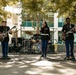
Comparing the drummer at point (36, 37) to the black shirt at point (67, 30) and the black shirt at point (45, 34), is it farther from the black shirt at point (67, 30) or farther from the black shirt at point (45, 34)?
the black shirt at point (67, 30)

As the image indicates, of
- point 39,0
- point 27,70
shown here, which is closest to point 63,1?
point 39,0

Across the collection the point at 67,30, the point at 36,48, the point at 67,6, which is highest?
the point at 67,6

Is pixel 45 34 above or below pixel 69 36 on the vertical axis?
above

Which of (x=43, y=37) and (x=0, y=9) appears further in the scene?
(x=0, y=9)

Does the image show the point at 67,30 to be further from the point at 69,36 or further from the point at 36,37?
the point at 36,37

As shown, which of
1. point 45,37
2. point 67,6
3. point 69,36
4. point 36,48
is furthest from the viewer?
point 36,48

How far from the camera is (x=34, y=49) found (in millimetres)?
17766

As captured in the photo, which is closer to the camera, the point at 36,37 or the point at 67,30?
the point at 67,30

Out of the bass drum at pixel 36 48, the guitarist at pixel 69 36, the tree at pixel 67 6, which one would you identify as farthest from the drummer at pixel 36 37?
→ the guitarist at pixel 69 36

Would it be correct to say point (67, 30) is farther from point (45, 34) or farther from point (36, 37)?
point (36, 37)

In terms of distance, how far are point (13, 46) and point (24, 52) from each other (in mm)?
1502

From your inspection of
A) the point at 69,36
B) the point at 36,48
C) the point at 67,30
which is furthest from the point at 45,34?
the point at 36,48

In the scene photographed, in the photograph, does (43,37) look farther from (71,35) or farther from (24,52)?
(24,52)

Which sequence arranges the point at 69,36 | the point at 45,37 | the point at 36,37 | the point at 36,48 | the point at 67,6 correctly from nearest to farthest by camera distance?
the point at 69,36 → the point at 45,37 → the point at 67,6 → the point at 36,37 → the point at 36,48
